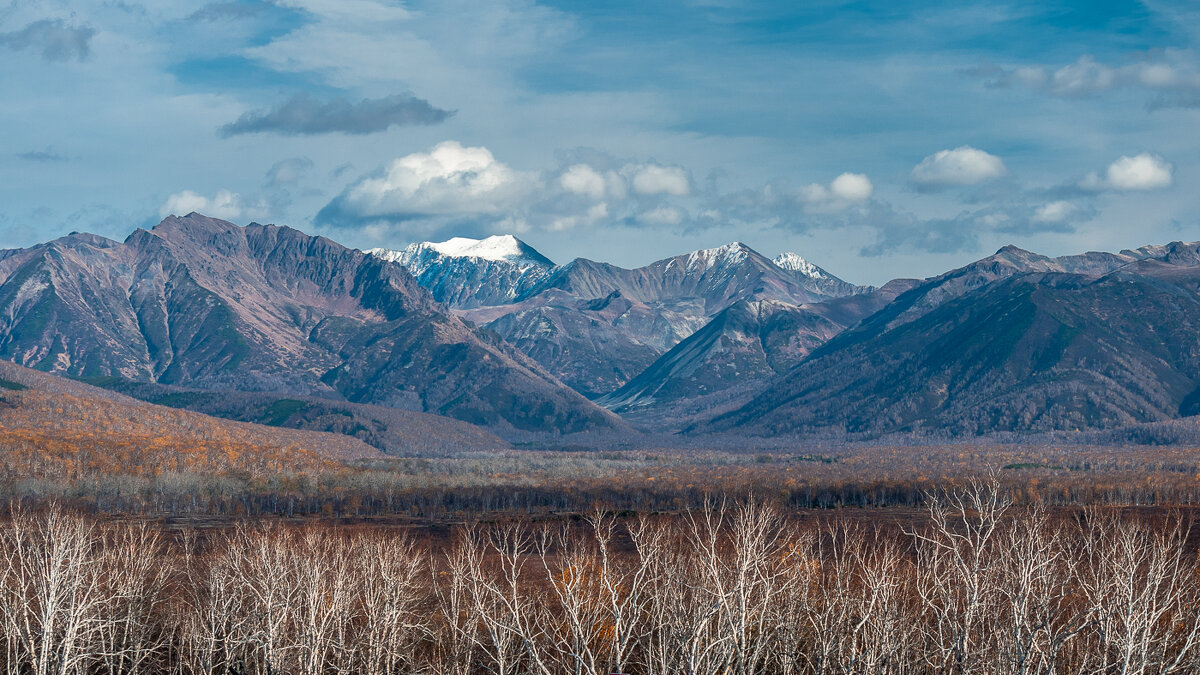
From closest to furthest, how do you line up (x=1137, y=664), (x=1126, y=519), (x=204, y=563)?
(x=1137, y=664), (x=204, y=563), (x=1126, y=519)

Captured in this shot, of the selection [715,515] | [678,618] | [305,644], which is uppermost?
[678,618]

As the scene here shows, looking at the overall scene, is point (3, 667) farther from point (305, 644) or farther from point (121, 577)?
point (305, 644)

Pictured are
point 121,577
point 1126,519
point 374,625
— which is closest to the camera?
point 374,625

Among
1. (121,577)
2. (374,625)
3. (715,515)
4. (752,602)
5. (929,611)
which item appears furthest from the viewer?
(715,515)

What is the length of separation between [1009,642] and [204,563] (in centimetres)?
9646

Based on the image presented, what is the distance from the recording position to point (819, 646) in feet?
171

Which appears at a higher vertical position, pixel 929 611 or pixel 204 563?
pixel 929 611

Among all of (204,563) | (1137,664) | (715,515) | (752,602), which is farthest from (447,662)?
(715,515)

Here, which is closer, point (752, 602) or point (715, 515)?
point (752, 602)

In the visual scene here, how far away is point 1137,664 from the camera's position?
4444 centimetres

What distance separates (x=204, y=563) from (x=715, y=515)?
94.8 metres

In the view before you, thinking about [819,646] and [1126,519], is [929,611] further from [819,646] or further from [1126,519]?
[1126,519]

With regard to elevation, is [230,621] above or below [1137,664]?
below

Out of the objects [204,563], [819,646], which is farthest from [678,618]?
[204,563]
